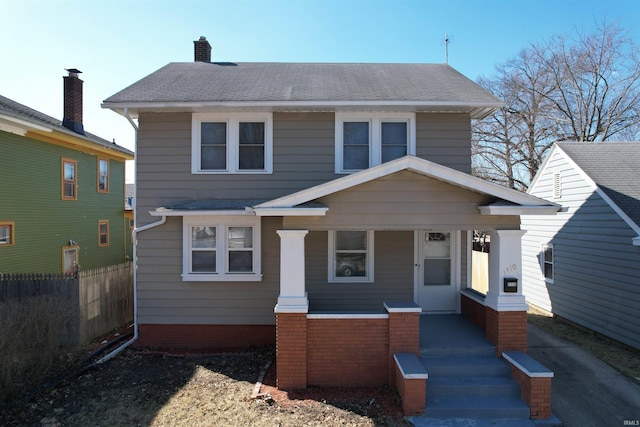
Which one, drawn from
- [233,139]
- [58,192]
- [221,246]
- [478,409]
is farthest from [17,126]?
[478,409]

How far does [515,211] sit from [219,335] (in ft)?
21.4

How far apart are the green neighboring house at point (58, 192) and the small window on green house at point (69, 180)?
4 cm

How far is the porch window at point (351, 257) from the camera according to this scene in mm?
8156

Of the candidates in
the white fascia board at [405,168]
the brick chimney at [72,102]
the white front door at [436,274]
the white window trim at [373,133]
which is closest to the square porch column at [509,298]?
the white fascia board at [405,168]

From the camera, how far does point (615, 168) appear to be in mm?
10180

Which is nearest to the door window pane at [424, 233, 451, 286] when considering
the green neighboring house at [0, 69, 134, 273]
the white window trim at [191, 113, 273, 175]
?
the white window trim at [191, 113, 273, 175]

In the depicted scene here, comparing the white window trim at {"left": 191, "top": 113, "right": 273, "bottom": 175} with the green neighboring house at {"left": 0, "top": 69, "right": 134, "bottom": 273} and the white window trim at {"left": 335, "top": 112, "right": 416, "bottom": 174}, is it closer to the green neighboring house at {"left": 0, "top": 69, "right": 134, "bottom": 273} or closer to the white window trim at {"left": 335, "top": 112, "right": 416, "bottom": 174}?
the white window trim at {"left": 335, "top": 112, "right": 416, "bottom": 174}

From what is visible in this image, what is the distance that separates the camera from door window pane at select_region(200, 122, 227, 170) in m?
8.30

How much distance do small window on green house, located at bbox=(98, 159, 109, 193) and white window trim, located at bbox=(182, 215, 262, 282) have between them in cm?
1113

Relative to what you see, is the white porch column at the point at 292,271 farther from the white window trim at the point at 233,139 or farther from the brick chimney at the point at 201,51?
the brick chimney at the point at 201,51

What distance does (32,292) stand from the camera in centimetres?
827

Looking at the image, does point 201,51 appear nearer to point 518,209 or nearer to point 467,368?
point 518,209

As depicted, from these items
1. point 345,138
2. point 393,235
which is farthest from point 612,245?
point 345,138

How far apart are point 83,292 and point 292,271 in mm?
5588
